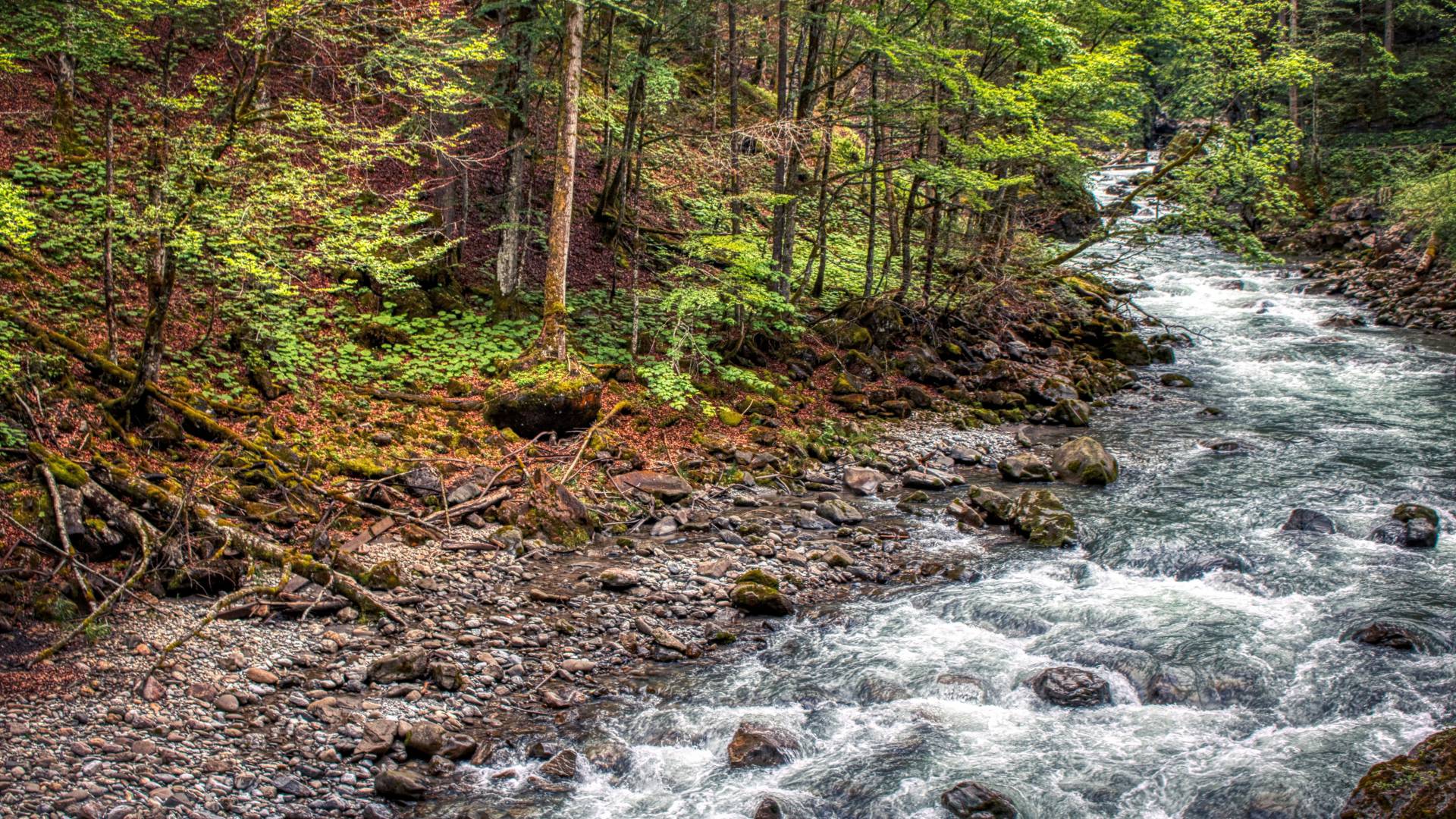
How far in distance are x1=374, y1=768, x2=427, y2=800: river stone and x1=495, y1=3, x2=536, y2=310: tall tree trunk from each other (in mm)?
9146

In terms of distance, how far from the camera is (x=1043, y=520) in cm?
1107

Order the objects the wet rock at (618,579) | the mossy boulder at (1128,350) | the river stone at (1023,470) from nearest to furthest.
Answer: the wet rock at (618,579) < the river stone at (1023,470) < the mossy boulder at (1128,350)

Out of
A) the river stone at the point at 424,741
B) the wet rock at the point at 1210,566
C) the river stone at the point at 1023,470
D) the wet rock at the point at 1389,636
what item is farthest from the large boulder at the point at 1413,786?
the river stone at the point at 1023,470

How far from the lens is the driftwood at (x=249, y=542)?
7.69 meters

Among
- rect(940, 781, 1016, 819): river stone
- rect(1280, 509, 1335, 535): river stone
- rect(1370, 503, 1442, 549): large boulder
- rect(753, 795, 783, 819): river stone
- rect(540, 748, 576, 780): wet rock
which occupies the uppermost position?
rect(1370, 503, 1442, 549): large boulder

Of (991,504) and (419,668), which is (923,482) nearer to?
(991,504)

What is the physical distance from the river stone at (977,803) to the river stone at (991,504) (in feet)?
18.7

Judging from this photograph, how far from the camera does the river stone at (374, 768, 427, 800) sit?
5.81 meters

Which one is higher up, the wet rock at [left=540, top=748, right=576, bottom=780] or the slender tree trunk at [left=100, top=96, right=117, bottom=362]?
the slender tree trunk at [left=100, top=96, right=117, bottom=362]

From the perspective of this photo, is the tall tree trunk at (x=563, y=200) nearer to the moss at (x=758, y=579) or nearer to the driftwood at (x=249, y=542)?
the moss at (x=758, y=579)

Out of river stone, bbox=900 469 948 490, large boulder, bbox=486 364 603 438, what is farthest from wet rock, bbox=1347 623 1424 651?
large boulder, bbox=486 364 603 438

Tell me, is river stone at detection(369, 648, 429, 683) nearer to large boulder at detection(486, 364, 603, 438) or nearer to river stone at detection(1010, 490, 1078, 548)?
large boulder at detection(486, 364, 603, 438)

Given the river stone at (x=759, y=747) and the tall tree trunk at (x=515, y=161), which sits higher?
the tall tree trunk at (x=515, y=161)

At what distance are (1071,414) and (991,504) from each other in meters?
5.70
